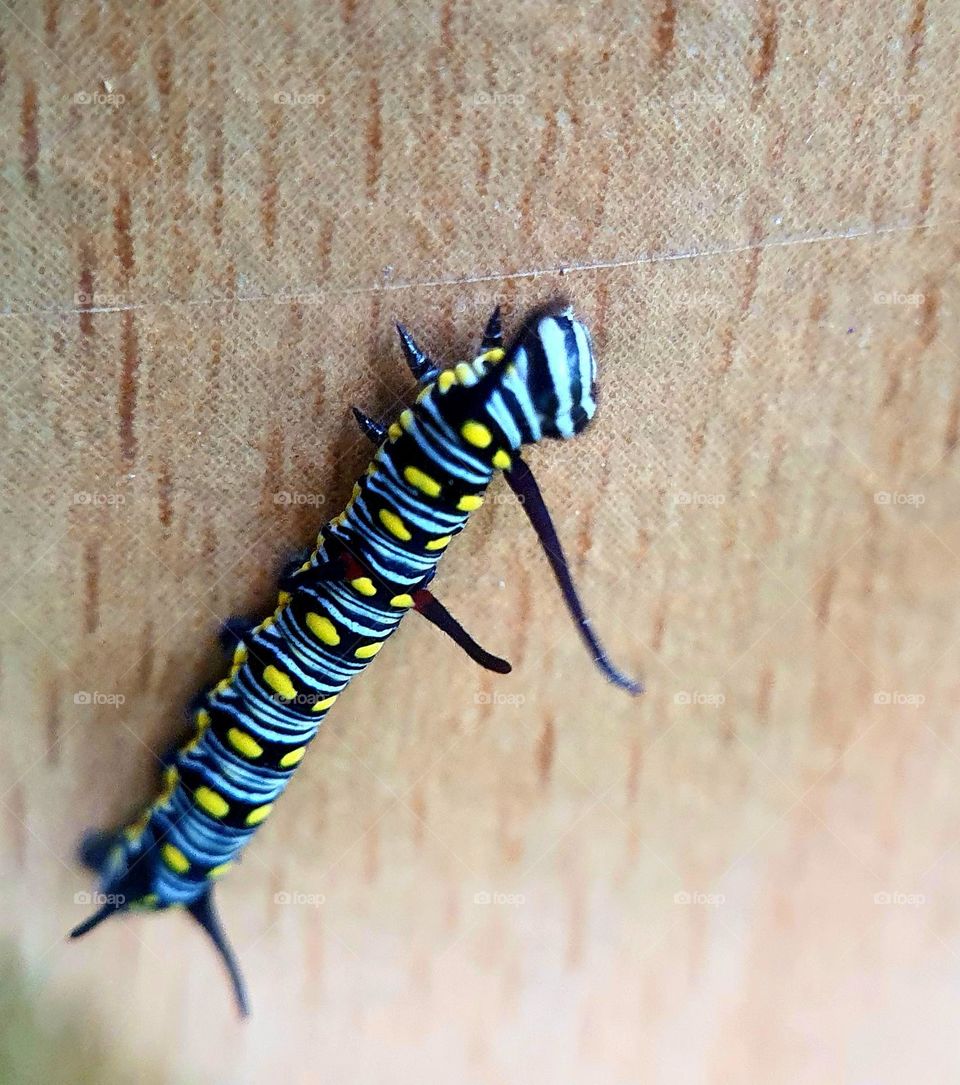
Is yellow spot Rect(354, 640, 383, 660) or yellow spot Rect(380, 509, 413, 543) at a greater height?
yellow spot Rect(380, 509, 413, 543)

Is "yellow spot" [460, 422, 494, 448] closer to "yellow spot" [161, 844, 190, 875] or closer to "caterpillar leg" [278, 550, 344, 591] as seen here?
"caterpillar leg" [278, 550, 344, 591]

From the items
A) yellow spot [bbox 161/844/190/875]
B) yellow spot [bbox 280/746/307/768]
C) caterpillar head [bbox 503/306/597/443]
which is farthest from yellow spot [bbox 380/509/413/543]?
yellow spot [bbox 161/844/190/875]

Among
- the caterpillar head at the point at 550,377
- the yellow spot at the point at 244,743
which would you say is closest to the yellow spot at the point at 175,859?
the yellow spot at the point at 244,743

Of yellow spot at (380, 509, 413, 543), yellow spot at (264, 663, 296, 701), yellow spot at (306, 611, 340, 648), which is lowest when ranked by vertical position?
yellow spot at (264, 663, 296, 701)

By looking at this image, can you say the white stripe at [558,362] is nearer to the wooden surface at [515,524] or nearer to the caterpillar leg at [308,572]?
the wooden surface at [515,524]

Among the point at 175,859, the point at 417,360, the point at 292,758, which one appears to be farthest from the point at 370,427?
the point at 175,859

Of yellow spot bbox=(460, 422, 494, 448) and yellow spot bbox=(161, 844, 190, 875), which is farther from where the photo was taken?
yellow spot bbox=(161, 844, 190, 875)
